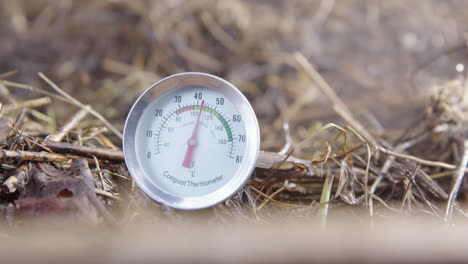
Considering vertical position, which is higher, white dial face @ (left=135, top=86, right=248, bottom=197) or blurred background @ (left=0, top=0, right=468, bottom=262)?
blurred background @ (left=0, top=0, right=468, bottom=262)

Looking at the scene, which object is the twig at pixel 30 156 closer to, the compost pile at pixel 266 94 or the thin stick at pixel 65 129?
the compost pile at pixel 266 94

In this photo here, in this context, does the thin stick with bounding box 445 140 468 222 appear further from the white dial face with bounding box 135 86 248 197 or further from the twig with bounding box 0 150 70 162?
the twig with bounding box 0 150 70 162

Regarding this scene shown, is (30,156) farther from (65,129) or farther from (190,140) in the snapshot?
(190,140)

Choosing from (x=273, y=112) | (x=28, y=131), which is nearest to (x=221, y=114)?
(x=28, y=131)

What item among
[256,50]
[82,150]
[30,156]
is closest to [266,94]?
[256,50]

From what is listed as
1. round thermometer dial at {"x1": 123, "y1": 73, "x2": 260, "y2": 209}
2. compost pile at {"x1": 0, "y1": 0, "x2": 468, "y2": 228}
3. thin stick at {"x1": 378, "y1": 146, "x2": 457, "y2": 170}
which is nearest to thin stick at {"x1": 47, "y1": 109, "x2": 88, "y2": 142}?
compost pile at {"x1": 0, "y1": 0, "x2": 468, "y2": 228}

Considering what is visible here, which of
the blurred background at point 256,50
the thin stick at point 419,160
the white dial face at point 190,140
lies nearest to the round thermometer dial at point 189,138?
the white dial face at point 190,140

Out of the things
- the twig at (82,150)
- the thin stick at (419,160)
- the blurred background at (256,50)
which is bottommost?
the twig at (82,150)
